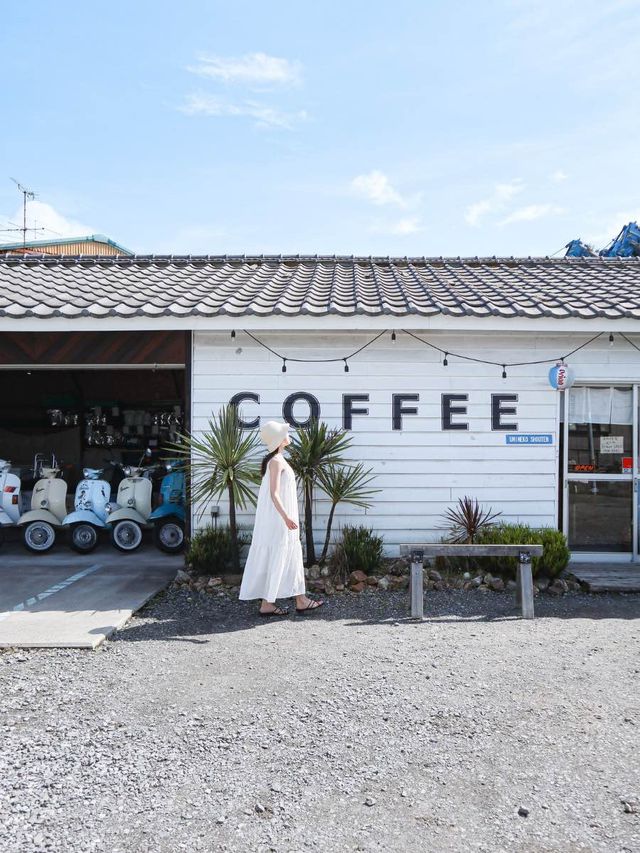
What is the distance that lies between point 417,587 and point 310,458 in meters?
1.85

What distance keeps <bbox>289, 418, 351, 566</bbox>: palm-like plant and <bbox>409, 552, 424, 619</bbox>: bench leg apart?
1.46 m

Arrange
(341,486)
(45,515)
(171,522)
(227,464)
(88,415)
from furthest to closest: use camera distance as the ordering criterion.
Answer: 1. (88,415)
2. (45,515)
3. (171,522)
4. (341,486)
5. (227,464)

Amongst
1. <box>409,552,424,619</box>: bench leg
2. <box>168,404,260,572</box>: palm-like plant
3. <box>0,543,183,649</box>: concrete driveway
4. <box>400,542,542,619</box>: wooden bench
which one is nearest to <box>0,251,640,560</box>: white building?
<box>168,404,260,572</box>: palm-like plant

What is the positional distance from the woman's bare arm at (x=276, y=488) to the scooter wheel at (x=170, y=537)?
320 centimetres

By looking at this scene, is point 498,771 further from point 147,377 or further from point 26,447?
point 26,447

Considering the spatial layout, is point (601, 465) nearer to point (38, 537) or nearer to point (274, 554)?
point (274, 554)

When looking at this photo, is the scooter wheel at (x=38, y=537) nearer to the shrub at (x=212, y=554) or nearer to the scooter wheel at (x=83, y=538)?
the scooter wheel at (x=83, y=538)

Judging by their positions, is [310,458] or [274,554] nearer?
[274,554]

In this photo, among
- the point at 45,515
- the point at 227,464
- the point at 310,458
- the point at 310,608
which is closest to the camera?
the point at 310,608

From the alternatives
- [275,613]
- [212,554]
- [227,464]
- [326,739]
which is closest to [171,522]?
[212,554]

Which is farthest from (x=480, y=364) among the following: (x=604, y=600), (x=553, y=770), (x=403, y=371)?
(x=553, y=770)

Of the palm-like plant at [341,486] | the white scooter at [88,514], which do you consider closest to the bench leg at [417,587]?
the palm-like plant at [341,486]

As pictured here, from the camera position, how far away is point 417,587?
19.5 ft

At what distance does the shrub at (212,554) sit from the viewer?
23.3ft
